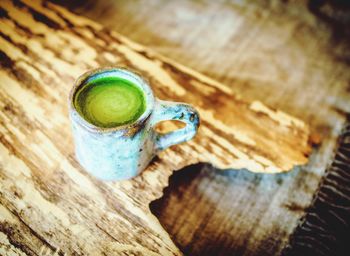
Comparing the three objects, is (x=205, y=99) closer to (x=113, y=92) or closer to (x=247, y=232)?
(x=113, y=92)

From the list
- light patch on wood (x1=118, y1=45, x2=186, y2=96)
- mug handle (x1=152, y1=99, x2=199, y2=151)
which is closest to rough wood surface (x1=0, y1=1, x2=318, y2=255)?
light patch on wood (x1=118, y1=45, x2=186, y2=96)

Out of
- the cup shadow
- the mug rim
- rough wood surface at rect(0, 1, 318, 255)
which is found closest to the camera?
the mug rim

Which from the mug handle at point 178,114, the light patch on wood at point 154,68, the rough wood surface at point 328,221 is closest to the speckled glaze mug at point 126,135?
the mug handle at point 178,114

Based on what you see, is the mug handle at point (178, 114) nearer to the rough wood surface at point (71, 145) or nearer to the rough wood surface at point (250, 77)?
the rough wood surface at point (71, 145)

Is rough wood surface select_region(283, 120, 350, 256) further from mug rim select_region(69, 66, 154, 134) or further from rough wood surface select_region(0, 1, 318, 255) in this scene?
mug rim select_region(69, 66, 154, 134)

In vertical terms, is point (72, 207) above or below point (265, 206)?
below

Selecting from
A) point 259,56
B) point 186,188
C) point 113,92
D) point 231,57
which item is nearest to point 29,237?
point 113,92
